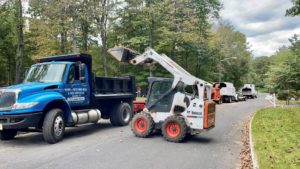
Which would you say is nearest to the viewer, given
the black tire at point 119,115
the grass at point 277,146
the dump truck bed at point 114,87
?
the grass at point 277,146

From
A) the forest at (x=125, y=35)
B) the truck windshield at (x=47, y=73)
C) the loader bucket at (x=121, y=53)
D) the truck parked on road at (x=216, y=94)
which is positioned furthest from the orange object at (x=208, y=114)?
the truck parked on road at (x=216, y=94)

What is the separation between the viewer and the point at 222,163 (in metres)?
7.50

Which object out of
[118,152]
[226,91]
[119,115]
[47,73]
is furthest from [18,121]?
[226,91]

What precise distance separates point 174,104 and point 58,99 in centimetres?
368

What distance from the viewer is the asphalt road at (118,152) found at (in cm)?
708

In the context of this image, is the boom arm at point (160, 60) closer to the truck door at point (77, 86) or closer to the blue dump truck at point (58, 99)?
the truck door at point (77, 86)

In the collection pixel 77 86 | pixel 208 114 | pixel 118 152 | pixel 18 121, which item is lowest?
pixel 118 152

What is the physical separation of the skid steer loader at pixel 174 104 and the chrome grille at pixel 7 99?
3.61 m

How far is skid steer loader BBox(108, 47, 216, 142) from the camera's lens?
9.88 metres

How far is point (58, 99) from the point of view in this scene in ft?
31.6

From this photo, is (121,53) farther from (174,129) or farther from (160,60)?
(174,129)

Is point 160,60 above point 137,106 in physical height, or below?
above

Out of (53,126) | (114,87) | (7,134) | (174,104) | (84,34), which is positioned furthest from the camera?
(84,34)

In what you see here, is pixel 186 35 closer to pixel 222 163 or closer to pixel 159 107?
pixel 159 107
